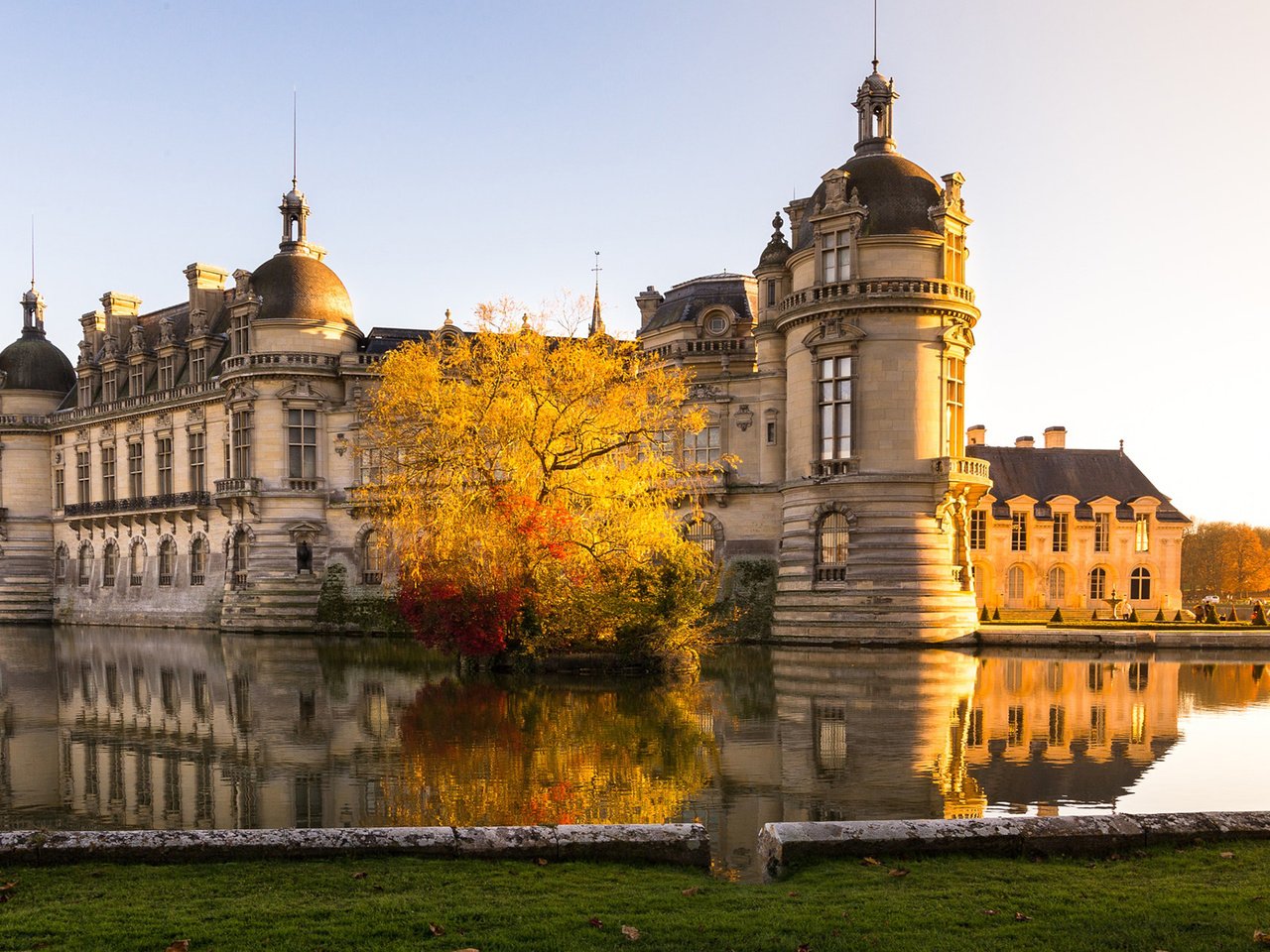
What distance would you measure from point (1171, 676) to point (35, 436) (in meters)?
56.8

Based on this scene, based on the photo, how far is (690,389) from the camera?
137 ft

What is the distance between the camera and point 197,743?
55.3 ft

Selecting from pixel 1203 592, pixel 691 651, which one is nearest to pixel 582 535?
pixel 691 651

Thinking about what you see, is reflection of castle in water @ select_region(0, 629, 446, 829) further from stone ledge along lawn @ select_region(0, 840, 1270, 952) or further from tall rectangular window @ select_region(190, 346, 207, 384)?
tall rectangular window @ select_region(190, 346, 207, 384)

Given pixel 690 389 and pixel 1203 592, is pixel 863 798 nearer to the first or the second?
pixel 690 389

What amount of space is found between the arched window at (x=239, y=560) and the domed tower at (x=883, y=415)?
23808 millimetres

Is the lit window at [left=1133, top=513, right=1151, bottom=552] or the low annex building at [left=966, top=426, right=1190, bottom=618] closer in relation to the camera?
the low annex building at [left=966, top=426, right=1190, bottom=618]

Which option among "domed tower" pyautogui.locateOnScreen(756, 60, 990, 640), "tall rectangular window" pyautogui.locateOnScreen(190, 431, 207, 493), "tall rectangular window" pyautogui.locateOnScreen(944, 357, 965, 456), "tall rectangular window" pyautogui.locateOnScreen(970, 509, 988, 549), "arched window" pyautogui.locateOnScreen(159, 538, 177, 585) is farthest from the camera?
"tall rectangular window" pyautogui.locateOnScreen(970, 509, 988, 549)

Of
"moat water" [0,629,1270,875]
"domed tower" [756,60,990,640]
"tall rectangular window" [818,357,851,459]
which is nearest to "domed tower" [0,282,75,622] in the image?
"moat water" [0,629,1270,875]

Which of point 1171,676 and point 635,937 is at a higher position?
point 635,937

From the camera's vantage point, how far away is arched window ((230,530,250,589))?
4800cm

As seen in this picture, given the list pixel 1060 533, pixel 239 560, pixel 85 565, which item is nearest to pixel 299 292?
pixel 239 560

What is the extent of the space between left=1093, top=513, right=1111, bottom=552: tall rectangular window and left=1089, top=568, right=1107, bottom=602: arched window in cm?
108

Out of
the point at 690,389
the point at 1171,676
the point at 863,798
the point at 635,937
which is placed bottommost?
the point at 1171,676
